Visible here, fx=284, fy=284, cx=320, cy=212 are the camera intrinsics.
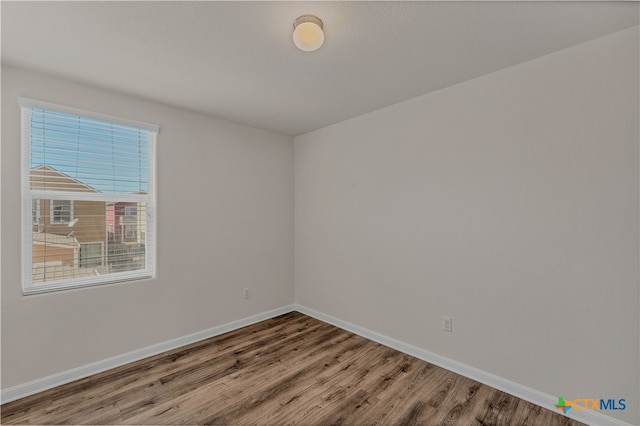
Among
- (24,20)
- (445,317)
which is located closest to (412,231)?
(445,317)

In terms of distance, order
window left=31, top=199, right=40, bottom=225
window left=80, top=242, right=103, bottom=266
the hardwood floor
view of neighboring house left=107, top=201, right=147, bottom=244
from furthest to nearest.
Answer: view of neighboring house left=107, top=201, right=147, bottom=244
window left=80, top=242, right=103, bottom=266
window left=31, top=199, right=40, bottom=225
the hardwood floor

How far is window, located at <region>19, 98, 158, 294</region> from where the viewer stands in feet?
7.47

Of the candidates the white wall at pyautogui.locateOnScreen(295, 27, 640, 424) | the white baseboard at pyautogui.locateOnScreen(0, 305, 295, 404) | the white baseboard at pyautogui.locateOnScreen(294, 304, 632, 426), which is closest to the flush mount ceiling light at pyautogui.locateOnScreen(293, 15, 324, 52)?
the white wall at pyautogui.locateOnScreen(295, 27, 640, 424)

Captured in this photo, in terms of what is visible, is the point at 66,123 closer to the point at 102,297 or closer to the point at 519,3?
the point at 102,297

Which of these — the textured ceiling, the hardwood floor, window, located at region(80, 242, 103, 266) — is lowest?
the hardwood floor

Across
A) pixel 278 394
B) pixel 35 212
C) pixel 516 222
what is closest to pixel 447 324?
pixel 516 222

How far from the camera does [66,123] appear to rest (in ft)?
7.91

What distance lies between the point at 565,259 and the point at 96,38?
347 centimetres

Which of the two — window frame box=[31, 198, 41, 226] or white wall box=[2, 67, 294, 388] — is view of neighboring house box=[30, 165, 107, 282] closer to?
window frame box=[31, 198, 41, 226]

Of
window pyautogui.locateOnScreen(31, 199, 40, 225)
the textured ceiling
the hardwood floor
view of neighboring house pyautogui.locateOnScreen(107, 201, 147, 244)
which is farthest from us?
view of neighboring house pyautogui.locateOnScreen(107, 201, 147, 244)

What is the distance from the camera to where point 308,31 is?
1.63m

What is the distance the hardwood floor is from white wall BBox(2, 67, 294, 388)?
31cm

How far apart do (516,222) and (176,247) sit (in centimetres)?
315

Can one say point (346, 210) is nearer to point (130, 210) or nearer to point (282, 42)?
point (282, 42)
